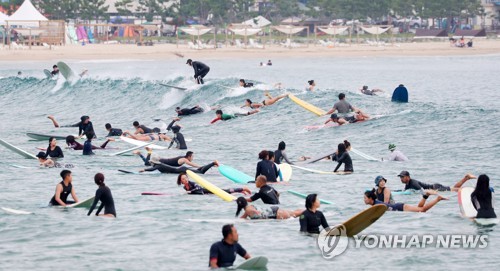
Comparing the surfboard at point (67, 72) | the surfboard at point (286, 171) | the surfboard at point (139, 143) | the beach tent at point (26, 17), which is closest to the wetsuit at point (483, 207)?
the surfboard at point (286, 171)

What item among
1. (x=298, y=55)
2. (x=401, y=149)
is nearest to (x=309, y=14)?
(x=298, y=55)

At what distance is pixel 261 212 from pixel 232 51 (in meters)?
79.8

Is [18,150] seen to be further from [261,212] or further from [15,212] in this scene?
[261,212]

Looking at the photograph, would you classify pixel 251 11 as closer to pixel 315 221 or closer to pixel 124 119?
pixel 124 119

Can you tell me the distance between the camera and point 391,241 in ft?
57.1

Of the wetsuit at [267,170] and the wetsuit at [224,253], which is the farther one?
the wetsuit at [267,170]

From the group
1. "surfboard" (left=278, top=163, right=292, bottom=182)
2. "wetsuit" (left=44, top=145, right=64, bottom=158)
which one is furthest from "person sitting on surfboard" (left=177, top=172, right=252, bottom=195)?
"wetsuit" (left=44, top=145, right=64, bottom=158)

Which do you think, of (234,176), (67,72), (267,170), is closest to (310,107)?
(234,176)

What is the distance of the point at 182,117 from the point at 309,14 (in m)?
92.5

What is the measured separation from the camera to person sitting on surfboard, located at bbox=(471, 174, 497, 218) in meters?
17.5

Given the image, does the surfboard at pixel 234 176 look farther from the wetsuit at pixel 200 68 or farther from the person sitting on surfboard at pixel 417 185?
the wetsuit at pixel 200 68

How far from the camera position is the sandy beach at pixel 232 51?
8762 cm

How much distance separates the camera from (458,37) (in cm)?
11956

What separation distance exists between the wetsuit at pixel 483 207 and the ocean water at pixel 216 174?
31 cm
